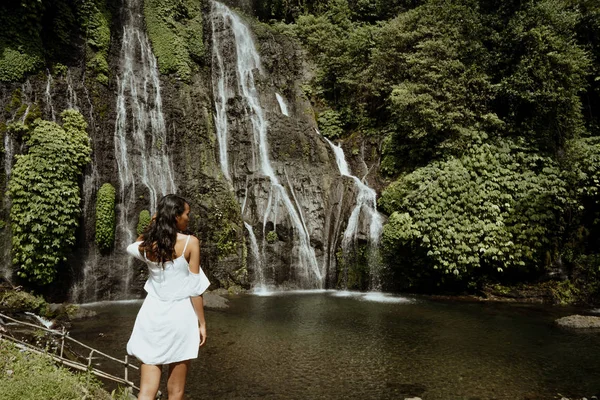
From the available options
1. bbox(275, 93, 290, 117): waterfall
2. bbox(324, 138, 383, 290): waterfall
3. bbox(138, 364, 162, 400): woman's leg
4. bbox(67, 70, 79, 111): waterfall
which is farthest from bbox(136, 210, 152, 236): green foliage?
bbox(138, 364, 162, 400): woman's leg

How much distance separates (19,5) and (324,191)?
13504 millimetres

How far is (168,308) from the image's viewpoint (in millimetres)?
3230

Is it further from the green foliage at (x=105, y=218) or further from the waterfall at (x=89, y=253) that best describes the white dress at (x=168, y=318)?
the green foliage at (x=105, y=218)

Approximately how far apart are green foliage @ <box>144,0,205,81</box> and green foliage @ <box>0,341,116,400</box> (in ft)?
54.8

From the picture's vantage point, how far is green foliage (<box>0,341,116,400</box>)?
3629 mm

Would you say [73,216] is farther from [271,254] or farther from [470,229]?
[470,229]

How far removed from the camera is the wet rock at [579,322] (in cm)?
979

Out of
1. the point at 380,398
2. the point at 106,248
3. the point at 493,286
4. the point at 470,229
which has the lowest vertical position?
the point at 380,398

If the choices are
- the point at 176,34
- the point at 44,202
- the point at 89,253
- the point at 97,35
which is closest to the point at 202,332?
the point at 44,202

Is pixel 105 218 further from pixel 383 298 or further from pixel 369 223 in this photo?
pixel 383 298

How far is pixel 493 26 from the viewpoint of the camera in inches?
642

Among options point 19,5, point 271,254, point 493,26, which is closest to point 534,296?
point 271,254

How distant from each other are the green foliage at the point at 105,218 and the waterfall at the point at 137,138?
32 centimetres

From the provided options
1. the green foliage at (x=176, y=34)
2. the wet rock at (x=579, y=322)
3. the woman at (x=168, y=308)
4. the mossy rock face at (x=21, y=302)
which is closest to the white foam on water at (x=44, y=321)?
the mossy rock face at (x=21, y=302)
